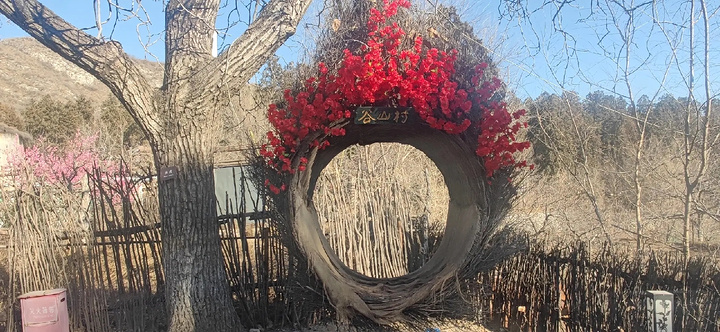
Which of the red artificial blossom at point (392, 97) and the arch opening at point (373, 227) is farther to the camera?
the arch opening at point (373, 227)

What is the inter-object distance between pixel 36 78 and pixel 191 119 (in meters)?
44.5

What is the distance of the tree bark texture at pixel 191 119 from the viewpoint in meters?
4.12

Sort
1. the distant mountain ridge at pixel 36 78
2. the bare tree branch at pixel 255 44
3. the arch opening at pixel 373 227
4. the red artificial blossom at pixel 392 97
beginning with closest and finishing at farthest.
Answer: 1. the red artificial blossom at pixel 392 97
2. the bare tree branch at pixel 255 44
3. the arch opening at pixel 373 227
4. the distant mountain ridge at pixel 36 78

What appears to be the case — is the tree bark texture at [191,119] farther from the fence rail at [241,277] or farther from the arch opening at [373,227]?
the arch opening at [373,227]

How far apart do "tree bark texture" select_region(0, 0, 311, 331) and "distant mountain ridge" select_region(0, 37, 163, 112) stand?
3010cm

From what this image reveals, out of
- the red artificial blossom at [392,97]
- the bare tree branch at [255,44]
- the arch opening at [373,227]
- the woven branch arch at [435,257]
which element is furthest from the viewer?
the arch opening at [373,227]

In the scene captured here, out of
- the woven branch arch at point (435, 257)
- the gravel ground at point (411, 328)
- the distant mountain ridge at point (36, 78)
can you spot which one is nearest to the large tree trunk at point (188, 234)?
the woven branch arch at point (435, 257)

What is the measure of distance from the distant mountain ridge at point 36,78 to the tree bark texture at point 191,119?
98.7ft

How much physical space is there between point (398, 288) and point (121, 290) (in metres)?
2.58

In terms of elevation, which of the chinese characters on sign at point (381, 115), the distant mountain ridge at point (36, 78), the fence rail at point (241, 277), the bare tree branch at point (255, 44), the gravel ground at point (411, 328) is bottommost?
the gravel ground at point (411, 328)

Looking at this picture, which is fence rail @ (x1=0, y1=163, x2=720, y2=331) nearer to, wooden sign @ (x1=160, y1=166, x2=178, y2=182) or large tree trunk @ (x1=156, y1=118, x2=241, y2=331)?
large tree trunk @ (x1=156, y1=118, x2=241, y2=331)

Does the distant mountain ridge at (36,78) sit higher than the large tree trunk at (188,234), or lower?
higher

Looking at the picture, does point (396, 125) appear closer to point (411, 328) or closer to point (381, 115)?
point (381, 115)

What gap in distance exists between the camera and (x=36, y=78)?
40.8 m
